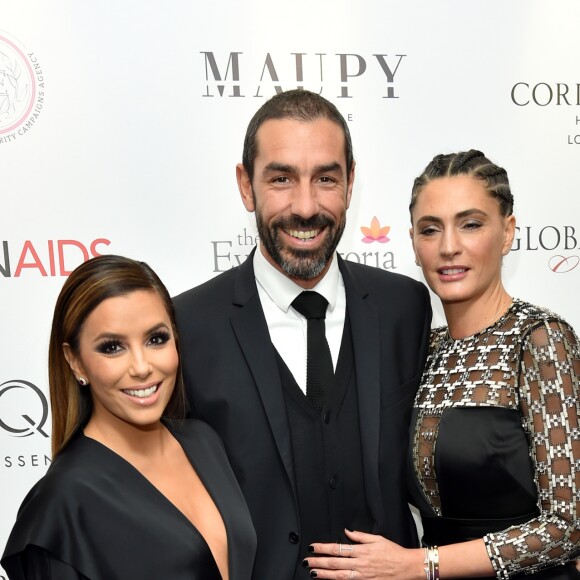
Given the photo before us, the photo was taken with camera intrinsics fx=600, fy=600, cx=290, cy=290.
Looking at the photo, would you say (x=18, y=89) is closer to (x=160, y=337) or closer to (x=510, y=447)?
(x=160, y=337)

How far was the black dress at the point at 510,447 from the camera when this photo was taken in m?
1.51

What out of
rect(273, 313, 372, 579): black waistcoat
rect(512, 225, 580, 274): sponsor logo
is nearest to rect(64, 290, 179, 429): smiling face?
rect(273, 313, 372, 579): black waistcoat

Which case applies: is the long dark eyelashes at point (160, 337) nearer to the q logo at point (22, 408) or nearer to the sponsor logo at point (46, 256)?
the sponsor logo at point (46, 256)

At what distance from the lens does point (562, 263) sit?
2.71 metres

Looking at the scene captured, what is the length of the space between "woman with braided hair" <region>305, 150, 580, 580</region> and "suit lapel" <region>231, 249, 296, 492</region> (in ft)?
1.03

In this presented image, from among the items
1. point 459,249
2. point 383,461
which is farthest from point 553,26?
point 383,461

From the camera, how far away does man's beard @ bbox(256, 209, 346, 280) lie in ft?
5.69

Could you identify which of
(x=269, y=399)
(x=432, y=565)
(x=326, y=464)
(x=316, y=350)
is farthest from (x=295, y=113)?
(x=432, y=565)

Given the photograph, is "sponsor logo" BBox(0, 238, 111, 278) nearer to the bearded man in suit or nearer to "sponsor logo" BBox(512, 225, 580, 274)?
the bearded man in suit

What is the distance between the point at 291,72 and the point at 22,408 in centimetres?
179

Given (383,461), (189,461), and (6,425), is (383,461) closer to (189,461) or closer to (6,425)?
(189,461)

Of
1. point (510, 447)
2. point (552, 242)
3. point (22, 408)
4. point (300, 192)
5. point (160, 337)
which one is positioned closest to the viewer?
point (160, 337)

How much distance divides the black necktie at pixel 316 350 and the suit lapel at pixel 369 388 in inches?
3.5

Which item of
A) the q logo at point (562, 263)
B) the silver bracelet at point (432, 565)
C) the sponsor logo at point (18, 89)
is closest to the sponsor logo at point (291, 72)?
the sponsor logo at point (18, 89)
